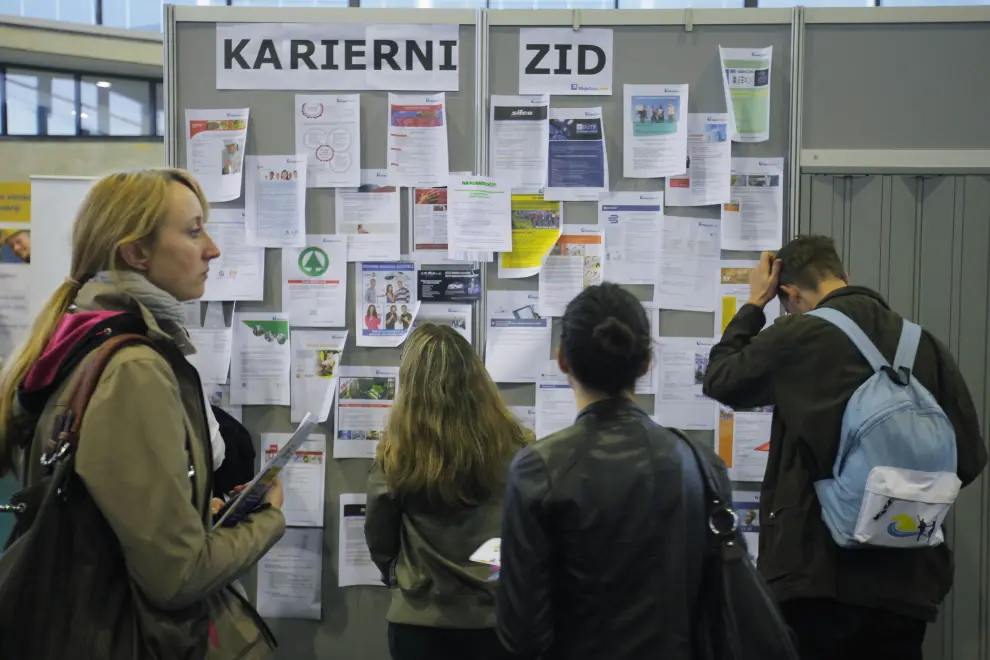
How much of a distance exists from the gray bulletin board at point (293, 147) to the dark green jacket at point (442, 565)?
2.61 ft

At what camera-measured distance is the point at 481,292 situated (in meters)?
2.76

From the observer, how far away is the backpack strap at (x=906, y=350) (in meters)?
1.88

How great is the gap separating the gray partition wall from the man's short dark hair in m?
0.59

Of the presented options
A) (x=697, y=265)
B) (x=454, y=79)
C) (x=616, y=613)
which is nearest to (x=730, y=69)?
(x=697, y=265)

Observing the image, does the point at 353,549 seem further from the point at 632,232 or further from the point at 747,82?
the point at 747,82

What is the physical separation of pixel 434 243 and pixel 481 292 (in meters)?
0.25

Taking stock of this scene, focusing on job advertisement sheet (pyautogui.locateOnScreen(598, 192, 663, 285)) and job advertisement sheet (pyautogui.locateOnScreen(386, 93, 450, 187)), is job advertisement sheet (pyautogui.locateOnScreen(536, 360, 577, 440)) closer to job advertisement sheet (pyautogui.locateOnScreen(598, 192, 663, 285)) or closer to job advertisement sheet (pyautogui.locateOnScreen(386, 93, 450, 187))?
job advertisement sheet (pyautogui.locateOnScreen(598, 192, 663, 285))

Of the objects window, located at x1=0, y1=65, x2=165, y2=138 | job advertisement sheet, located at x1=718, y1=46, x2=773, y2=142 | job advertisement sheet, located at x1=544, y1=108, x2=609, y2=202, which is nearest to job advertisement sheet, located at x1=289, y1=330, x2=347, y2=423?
job advertisement sheet, located at x1=544, y1=108, x2=609, y2=202

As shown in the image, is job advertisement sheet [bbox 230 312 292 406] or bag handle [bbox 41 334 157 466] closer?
bag handle [bbox 41 334 157 466]

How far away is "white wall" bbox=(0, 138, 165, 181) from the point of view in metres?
8.04

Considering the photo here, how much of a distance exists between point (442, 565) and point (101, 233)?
1.17 meters

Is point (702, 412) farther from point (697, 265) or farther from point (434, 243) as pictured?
point (434, 243)

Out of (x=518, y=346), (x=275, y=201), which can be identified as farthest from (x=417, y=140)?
(x=518, y=346)

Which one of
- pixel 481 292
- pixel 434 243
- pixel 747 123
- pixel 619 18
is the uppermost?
pixel 619 18
